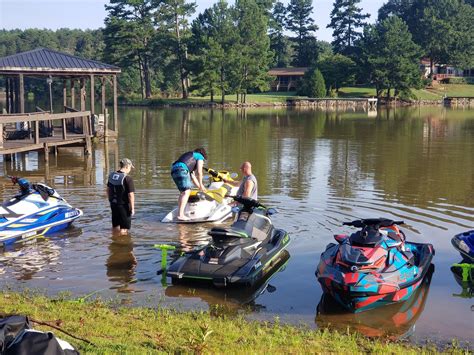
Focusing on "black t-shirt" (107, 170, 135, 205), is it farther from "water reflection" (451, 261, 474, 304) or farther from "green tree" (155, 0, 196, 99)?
"green tree" (155, 0, 196, 99)

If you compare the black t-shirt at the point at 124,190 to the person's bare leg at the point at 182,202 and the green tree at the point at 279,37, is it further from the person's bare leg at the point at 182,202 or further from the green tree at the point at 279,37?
the green tree at the point at 279,37

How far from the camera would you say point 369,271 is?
7883 mm

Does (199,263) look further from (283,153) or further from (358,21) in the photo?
(358,21)

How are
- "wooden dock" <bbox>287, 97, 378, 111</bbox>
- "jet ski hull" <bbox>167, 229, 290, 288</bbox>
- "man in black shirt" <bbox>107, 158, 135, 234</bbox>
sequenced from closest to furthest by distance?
"jet ski hull" <bbox>167, 229, 290, 288</bbox>
"man in black shirt" <bbox>107, 158, 135, 234</bbox>
"wooden dock" <bbox>287, 97, 378, 111</bbox>

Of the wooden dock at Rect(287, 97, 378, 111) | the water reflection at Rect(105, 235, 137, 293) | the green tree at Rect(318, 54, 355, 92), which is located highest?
the green tree at Rect(318, 54, 355, 92)

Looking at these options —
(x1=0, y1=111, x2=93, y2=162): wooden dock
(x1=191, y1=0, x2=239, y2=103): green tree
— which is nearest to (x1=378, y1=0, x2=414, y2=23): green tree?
(x1=191, y1=0, x2=239, y2=103): green tree

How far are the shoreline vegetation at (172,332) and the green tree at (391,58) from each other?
75093 millimetres

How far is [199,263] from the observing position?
29.1 ft

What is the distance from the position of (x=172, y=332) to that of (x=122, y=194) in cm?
503

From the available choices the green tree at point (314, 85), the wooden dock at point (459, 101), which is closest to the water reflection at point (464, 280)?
the green tree at point (314, 85)

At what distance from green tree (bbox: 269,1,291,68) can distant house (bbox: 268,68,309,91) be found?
1291cm

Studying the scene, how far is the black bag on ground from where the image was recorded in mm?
4242

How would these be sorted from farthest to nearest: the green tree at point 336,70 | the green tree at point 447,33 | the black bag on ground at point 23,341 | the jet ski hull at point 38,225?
the green tree at point 447,33
the green tree at point 336,70
the jet ski hull at point 38,225
the black bag on ground at point 23,341

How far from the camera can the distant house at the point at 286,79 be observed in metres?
90.1
